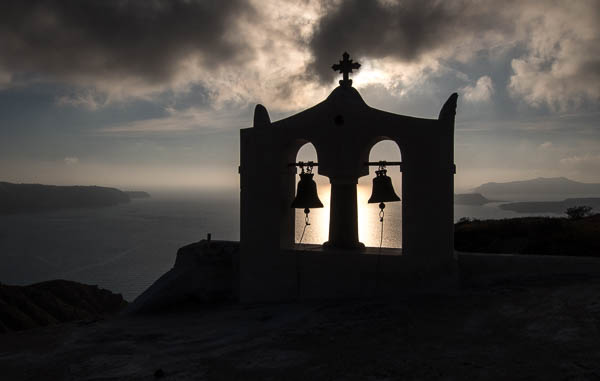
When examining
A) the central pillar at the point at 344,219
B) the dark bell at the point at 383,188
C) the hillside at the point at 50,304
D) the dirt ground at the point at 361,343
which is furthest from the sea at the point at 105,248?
the dirt ground at the point at 361,343

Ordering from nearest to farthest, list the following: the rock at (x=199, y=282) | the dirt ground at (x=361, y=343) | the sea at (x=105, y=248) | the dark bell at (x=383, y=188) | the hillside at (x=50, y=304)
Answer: the dirt ground at (x=361, y=343) < the dark bell at (x=383, y=188) < the rock at (x=199, y=282) < the hillside at (x=50, y=304) < the sea at (x=105, y=248)

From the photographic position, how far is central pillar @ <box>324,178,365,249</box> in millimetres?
7773

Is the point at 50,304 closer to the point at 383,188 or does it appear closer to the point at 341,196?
the point at 341,196

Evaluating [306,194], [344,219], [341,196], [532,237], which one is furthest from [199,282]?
[532,237]

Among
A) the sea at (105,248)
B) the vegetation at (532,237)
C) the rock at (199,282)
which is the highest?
the vegetation at (532,237)

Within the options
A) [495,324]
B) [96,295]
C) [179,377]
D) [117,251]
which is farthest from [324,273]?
[117,251]

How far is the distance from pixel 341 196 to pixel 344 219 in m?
0.44

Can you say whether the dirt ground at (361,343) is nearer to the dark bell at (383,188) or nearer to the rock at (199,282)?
the dark bell at (383,188)

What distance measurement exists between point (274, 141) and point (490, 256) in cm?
440

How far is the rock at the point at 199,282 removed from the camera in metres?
9.24

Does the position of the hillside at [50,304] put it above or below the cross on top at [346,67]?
below

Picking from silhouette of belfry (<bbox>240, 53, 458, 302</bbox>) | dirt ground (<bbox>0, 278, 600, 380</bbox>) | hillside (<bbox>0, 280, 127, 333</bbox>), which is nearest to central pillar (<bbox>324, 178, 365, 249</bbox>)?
silhouette of belfry (<bbox>240, 53, 458, 302</bbox>)

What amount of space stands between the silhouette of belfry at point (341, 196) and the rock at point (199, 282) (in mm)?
1573

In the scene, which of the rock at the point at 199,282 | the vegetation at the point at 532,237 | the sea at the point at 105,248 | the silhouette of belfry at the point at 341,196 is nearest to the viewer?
the silhouette of belfry at the point at 341,196
